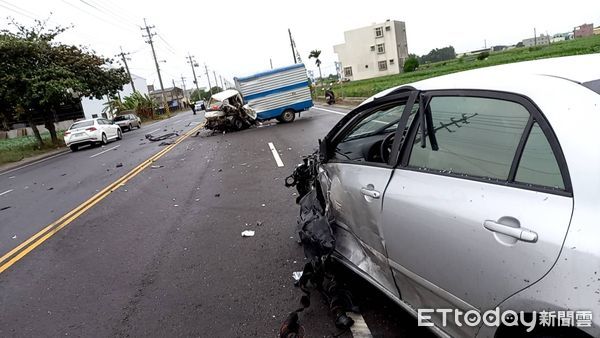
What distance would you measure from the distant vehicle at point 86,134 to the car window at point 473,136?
23.3 m

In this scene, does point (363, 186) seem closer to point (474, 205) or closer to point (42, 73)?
point (474, 205)

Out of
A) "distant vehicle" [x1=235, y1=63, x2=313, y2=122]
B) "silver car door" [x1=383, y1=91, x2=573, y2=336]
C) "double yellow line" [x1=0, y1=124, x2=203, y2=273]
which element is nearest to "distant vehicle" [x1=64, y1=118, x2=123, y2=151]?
"distant vehicle" [x1=235, y1=63, x2=313, y2=122]

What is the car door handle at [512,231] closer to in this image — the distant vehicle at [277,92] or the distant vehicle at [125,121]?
the distant vehicle at [277,92]

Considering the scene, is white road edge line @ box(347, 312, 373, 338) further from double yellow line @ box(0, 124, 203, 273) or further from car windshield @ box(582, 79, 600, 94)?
double yellow line @ box(0, 124, 203, 273)

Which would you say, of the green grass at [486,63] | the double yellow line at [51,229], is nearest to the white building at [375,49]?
the green grass at [486,63]

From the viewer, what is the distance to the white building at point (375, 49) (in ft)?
283

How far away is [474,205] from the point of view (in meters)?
2.02

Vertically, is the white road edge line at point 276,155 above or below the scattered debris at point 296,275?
below

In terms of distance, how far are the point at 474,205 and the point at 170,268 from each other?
144 inches

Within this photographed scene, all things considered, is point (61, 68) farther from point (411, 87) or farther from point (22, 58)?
point (411, 87)

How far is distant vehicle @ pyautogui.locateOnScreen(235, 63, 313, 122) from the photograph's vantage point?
852 inches

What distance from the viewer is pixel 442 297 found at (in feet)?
7.47

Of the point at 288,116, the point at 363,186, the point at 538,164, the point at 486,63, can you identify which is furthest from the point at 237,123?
the point at 486,63

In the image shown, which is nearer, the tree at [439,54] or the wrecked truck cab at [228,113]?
the wrecked truck cab at [228,113]
